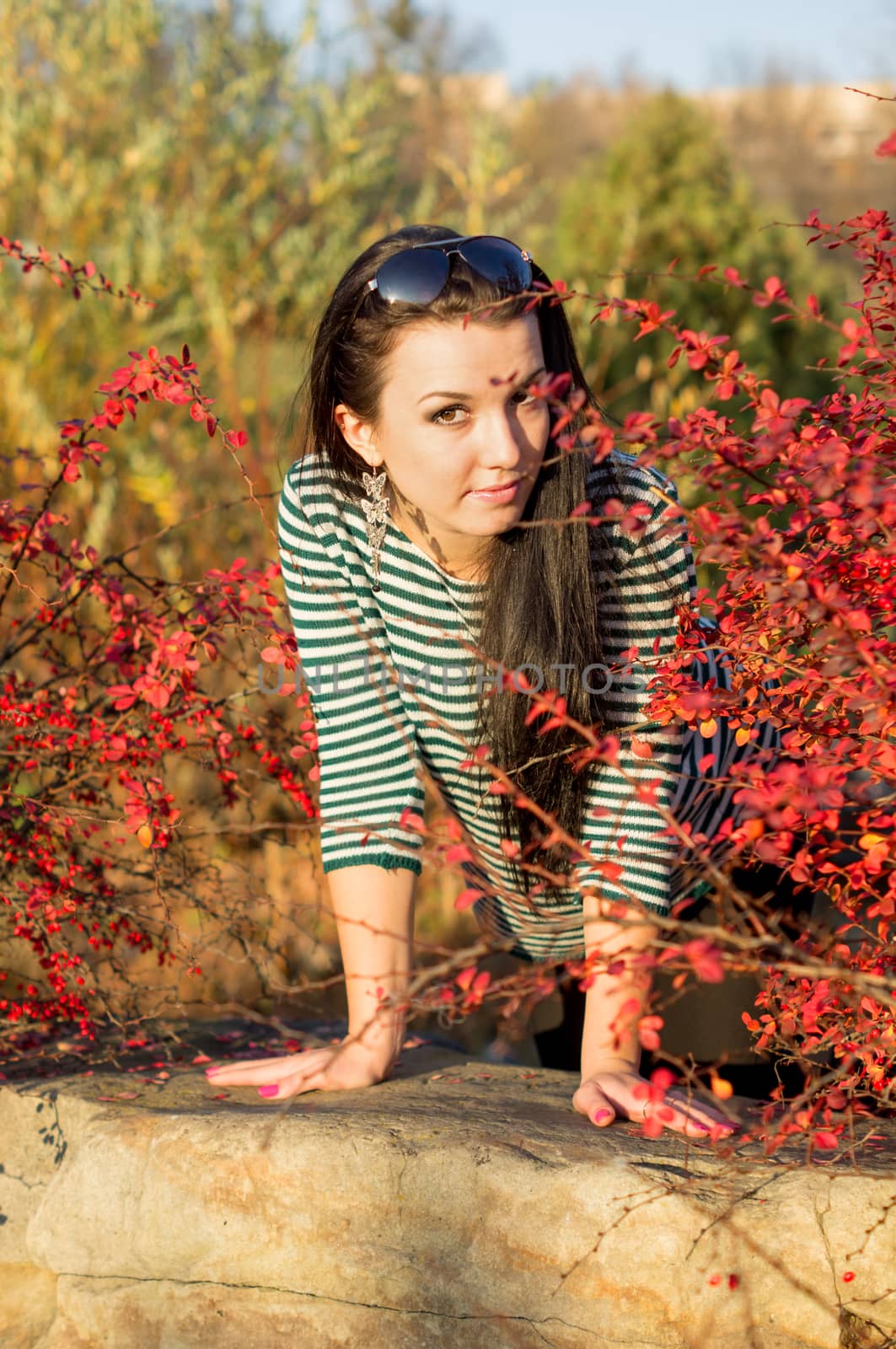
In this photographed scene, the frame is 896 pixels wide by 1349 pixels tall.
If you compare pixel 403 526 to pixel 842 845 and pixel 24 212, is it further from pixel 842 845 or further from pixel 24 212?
pixel 24 212

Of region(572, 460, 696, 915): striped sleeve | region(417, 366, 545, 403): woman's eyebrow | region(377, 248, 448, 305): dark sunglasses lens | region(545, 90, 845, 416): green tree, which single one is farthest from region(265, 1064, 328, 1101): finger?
region(545, 90, 845, 416): green tree

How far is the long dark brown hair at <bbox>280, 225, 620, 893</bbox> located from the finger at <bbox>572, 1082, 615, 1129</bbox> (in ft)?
1.10

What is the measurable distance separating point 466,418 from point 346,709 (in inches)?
20.0

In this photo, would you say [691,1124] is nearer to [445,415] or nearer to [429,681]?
[429,681]

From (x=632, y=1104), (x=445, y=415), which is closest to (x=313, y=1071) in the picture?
(x=632, y=1104)

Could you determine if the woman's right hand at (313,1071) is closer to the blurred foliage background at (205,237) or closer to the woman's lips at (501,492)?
the woman's lips at (501,492)

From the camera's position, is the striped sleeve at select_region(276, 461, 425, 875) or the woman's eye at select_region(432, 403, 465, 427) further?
the striped sleeve at select_region(276, 461, 425, 875)

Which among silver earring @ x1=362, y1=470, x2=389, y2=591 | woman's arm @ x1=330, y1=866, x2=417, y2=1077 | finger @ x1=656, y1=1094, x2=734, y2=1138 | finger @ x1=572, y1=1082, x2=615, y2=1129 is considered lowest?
finger @ x1=572, y1=1082, x2=615, y2=1129

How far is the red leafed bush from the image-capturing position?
1242 mm

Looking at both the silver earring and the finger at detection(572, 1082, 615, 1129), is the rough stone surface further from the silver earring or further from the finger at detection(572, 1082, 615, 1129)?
the silver earring

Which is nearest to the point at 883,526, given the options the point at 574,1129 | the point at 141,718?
the point at 574,1129

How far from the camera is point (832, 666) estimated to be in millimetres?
1153

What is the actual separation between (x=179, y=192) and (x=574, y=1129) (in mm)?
5038

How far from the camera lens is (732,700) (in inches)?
56.7
